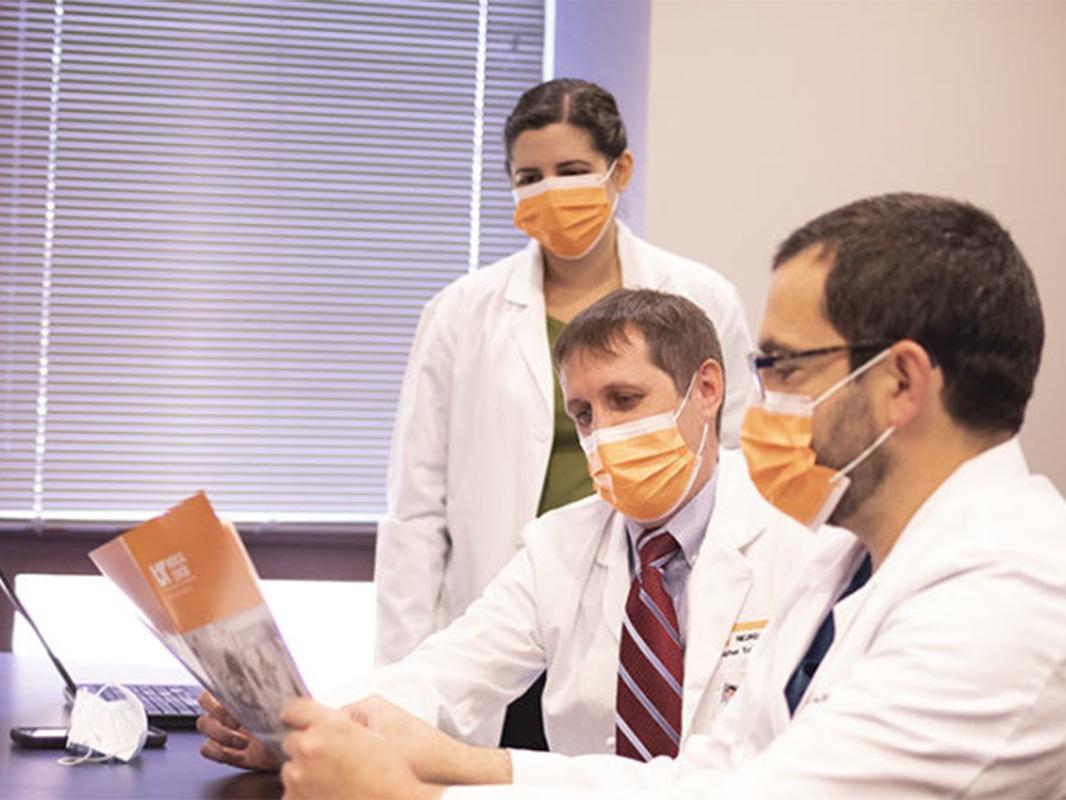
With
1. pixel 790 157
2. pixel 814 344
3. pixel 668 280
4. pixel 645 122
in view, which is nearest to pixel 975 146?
pixel 790 157

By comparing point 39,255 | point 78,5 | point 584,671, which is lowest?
point 584,671

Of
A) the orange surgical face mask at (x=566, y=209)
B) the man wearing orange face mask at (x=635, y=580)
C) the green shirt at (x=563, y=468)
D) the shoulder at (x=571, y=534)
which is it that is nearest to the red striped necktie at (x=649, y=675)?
the man wearing orange face mask at (x=635, y=580)

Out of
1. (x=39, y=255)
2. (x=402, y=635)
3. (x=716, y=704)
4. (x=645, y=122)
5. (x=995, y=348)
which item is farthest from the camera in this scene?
(x=39, y=255)

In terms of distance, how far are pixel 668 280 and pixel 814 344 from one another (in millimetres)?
1583

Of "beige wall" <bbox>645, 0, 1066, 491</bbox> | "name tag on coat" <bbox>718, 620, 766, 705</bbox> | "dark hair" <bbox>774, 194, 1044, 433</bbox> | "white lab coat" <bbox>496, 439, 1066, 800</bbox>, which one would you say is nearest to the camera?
"white lab coat" <bbox>496, 439, 1066, 800</bbox>

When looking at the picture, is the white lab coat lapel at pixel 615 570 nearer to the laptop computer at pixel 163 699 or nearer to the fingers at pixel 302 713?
the laptop computer at pixel 163 699

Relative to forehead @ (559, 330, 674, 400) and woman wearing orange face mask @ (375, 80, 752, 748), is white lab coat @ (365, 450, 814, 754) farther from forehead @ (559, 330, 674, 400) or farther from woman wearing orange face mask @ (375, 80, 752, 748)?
woman wearing orange face mask @ (375, 80, 752, 748)

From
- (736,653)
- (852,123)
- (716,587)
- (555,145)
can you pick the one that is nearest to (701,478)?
(716,587)

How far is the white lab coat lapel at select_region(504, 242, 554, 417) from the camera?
3053 millimetres

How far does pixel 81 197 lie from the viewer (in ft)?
13.8

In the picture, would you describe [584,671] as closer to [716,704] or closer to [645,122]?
[716,704]

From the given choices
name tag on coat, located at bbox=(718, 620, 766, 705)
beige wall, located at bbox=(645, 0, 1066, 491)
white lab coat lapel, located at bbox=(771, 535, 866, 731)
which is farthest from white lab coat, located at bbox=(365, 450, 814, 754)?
beige wall, located at bbox=(645, 0, 1066, 491)

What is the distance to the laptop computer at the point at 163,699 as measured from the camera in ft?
7.11

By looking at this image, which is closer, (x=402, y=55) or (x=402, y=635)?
(x=402, y=635)
